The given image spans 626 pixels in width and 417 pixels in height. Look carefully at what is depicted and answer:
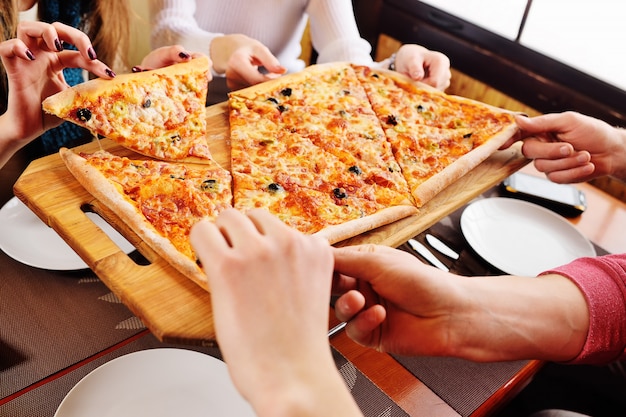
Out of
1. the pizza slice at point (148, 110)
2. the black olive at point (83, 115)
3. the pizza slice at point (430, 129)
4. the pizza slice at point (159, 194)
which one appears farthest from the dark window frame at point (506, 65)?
the black olive at point (83, 115)

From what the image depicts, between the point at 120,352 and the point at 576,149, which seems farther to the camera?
the point at 576,149

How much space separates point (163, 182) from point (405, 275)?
3.15 feet

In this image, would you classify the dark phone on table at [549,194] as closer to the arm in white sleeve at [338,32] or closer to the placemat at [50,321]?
the arm in white sleeve at [338,32]

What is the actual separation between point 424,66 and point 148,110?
1552 mm

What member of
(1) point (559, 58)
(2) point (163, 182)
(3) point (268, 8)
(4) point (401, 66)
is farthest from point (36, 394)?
(1) point (559, 58)

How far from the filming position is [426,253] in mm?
1899

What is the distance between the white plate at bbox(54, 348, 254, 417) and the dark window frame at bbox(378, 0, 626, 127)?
368cm

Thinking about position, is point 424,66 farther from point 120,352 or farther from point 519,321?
point 120,352

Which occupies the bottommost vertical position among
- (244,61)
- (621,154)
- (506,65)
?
(506,65)

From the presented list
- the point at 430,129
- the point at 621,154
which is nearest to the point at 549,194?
the point at 621,154

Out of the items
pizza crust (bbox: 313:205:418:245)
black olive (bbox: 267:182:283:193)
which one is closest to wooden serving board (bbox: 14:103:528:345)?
pizza crust (bbox: 313:205:418:245)

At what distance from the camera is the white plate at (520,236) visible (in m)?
1.97

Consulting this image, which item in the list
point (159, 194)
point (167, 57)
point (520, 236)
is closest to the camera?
point (159, 194)

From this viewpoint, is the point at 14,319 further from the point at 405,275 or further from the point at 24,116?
the point at 405,275
